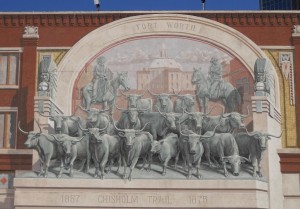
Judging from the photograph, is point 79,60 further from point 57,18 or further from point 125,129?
point 125,129

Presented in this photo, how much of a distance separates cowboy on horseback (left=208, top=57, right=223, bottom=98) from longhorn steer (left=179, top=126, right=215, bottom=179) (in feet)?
16.6

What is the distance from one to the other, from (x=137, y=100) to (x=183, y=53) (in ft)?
17.4

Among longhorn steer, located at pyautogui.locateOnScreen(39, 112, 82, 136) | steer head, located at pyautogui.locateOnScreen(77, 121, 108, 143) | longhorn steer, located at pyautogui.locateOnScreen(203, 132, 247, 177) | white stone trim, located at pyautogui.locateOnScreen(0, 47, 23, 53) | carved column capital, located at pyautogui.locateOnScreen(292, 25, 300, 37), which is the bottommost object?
longhorn steer, located at pyautogui.locateOnScreen(203, 132, 247, 177)

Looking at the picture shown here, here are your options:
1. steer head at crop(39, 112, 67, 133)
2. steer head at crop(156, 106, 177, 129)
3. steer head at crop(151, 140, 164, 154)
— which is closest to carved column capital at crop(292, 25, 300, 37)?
steer head at crop(156, 106, 177, 129)

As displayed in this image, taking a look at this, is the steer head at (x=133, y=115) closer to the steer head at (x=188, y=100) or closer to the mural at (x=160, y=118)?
the mural at (x=160, y=118)

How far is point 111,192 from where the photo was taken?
1089 inches

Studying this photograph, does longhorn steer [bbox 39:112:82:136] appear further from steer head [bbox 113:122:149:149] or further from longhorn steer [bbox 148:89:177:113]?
longhorn steer [bbox 148:89:177:113]

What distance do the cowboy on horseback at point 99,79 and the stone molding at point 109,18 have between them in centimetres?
257

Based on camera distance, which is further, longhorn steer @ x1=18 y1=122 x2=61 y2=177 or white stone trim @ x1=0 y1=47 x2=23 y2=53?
white stone trim @ x1=0 y1=47 x2=23 y2=53

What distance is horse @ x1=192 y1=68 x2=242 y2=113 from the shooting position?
32.4 meters

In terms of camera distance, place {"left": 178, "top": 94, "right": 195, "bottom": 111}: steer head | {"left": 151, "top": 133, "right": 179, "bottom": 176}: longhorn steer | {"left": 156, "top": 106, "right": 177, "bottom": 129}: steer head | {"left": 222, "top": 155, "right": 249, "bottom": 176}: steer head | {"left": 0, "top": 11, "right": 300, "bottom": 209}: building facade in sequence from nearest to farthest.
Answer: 1. {"left": 222, "top": 155, "right": 249, "bottom": 176}: steer head
2. {"left": 151, "top": 133, "right": 179, "bottom": 176}: longhorn steer
3. {"left": 156, "top": 106, "right": 177, "bottom": 129}: steer head
4. {"left": 178, "top": 94, "right": 195, "bottom": 111}: steer head
5. {"left": 0, "top": 11, "right": 300, "bottom": 209}: building facade

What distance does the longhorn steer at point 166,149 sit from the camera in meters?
28.2

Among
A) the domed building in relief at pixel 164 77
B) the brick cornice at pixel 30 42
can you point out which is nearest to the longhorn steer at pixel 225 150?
the domed building in relief at pixel 164 77

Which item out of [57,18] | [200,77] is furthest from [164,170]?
[57,18]
